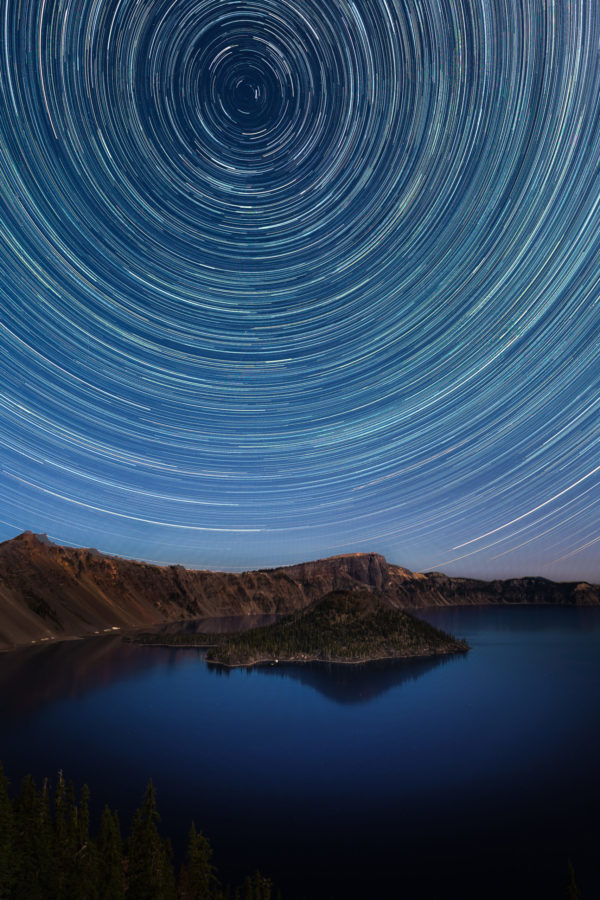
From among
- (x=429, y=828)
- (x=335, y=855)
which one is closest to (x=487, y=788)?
(x=429, y=828)

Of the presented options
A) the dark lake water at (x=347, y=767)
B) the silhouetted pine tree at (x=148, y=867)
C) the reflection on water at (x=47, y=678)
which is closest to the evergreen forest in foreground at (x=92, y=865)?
the silhouetted pine tree at (x=148, y=867)

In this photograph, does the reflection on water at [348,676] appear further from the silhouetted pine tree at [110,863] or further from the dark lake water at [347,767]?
the silhouetted pine tree at [110,863]

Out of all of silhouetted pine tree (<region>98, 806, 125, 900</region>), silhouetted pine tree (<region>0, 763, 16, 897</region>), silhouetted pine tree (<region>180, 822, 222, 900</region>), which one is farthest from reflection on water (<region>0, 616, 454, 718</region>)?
silhouetted pine tree (<region>180, 822, 222, 900</region>)

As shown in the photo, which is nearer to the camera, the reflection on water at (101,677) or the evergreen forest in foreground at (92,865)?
the evergreen forest in foreground at (92,865)

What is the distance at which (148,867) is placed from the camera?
46.0 m

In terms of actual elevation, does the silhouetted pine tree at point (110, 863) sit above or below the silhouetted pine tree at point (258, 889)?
above

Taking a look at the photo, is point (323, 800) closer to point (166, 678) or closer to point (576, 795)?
point (576, 795)

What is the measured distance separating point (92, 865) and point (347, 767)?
5539cm

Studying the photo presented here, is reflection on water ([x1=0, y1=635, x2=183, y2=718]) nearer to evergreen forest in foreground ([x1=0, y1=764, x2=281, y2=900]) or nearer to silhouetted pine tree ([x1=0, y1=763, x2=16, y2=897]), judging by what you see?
silhouetted pine tree ([x1=0, y1=763, x2=16, y2=897])

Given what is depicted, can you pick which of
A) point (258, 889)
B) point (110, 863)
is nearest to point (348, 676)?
point (258, 889)

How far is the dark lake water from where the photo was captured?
5722 cm

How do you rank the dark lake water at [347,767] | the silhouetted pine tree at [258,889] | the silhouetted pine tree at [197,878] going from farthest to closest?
the dark lake water at [347,767] < the silhouetted pine tree at [197,878] < the silhouetted pine tree at [258,889]

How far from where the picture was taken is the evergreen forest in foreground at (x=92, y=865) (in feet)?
139

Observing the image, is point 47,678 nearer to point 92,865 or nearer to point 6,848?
point 92,865
